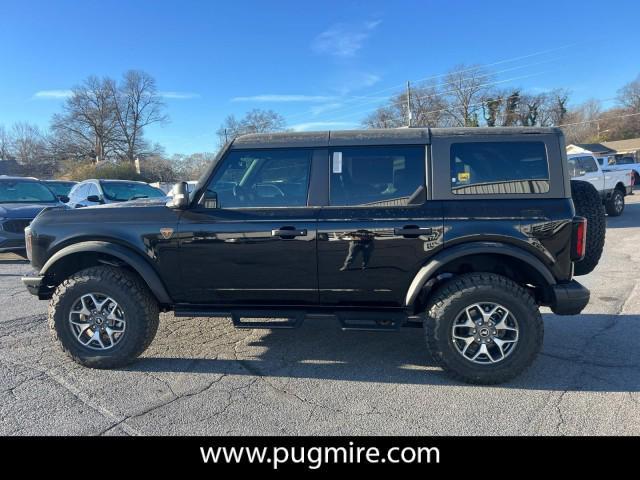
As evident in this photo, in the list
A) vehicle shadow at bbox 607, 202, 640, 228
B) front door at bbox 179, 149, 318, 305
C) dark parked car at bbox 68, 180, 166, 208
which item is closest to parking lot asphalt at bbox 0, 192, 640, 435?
front door at bbox 179, 149, 318, 305

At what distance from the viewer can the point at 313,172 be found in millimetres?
3314

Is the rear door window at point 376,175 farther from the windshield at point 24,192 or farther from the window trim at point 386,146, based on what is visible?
the windshield at point 24,192

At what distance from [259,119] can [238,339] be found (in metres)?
54.9

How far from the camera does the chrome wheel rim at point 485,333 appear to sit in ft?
10.2

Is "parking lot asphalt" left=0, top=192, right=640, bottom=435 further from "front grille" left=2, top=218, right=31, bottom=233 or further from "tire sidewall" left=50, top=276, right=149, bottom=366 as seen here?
"front grille" left=2, top=218, right=31, bottom=233

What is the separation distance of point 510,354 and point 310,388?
1577 millimetres

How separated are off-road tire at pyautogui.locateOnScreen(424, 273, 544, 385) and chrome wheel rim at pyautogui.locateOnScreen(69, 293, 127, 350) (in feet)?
8.61

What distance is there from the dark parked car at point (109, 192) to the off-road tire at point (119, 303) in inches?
285

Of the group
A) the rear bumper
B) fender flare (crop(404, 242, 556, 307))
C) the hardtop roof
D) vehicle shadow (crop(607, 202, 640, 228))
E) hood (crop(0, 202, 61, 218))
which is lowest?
vehicle shadow (crop(607, 202, 640, 228))

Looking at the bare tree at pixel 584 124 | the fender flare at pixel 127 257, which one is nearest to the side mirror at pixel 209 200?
the fender flare at pixel 127 257

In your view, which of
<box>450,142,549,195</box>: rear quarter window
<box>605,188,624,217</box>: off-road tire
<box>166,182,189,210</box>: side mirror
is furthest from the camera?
<box>605,188,624,217</box>: off-road tire

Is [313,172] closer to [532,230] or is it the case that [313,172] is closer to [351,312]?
[351,312]

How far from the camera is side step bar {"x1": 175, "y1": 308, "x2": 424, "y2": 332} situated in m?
3.23
